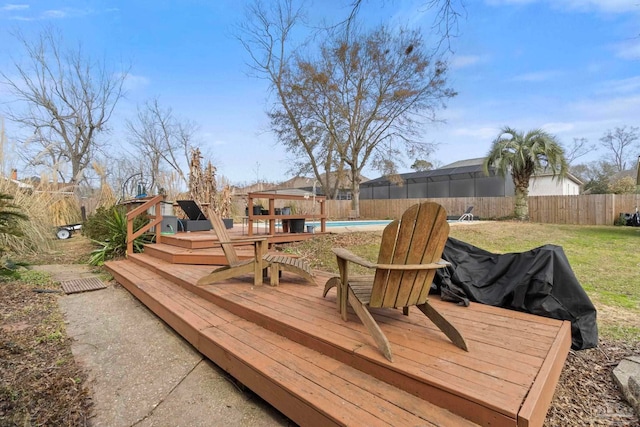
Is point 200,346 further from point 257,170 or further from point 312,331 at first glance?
point 257,170

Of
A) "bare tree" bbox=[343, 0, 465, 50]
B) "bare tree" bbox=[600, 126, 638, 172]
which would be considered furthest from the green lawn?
"bare tree" bbox=[600, 126, 638, 172]

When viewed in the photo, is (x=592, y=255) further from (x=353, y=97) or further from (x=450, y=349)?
(x=353, y=97)

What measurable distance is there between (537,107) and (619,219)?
20.0ft

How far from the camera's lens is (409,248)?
189 cm

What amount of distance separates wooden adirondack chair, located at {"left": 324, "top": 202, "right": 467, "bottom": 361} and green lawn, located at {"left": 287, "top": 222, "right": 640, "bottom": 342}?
84.7 inches

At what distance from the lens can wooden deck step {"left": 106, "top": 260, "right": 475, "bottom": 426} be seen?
1.48 metres

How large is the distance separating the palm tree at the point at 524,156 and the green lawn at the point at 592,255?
4.31 metres

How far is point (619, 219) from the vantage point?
1353cm

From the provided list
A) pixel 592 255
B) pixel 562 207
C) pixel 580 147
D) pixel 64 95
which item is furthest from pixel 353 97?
pixel 580 147

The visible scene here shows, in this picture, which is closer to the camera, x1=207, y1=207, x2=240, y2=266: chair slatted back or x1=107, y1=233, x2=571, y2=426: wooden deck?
x1=107, y1=233, x2=571, y2=426: wooden deck

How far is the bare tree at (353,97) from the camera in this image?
18.6 metres

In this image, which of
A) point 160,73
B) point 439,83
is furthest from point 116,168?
point 439,83

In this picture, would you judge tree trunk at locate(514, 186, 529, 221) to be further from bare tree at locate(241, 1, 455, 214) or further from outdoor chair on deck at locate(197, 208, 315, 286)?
outdoor chair on deck at locate(197, 208, 315, 286)

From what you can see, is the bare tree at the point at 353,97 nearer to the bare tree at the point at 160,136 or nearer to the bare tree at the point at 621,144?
the bare tree at the point at 160,136
